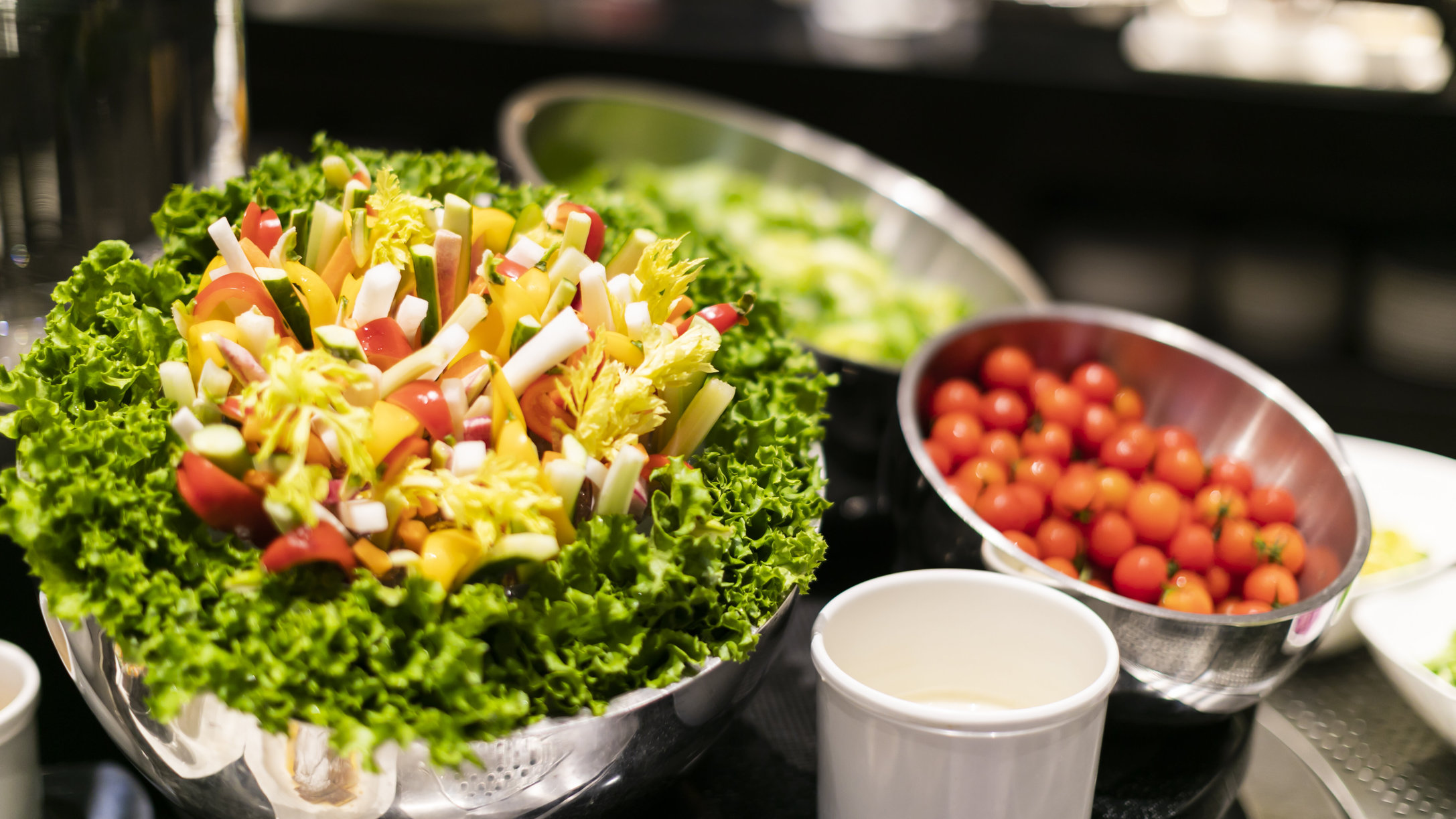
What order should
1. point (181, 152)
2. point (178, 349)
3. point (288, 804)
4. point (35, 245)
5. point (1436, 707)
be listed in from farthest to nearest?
point (181, 152) < point (35, 245) < point (1436, 707) < point (178, 349) < point (288, 804)

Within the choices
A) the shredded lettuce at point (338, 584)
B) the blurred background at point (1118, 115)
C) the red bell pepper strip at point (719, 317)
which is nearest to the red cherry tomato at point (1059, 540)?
A: the shredded lettuce at point (338, 584)

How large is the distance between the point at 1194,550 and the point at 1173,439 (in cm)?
19

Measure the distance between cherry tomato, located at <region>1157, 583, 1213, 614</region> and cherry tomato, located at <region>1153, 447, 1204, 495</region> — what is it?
7.0 inches

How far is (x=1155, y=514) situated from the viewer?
3.99ft

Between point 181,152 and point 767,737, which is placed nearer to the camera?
point 767,737

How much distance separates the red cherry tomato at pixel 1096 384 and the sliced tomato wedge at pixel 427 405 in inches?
35.0

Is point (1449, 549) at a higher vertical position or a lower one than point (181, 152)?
lower

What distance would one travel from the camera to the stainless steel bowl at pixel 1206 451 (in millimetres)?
1010

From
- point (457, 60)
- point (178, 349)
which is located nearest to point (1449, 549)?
point (178, 349)

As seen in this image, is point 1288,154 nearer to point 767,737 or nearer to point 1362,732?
point 1362,732

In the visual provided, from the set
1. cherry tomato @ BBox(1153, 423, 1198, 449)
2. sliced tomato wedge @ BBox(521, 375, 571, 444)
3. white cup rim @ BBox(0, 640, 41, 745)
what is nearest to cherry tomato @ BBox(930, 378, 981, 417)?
cherry tomato @ BBox(1153, 423, 1198, 449)

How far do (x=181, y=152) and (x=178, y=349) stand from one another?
81cm

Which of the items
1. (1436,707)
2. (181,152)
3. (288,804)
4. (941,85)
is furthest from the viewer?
(941,85)

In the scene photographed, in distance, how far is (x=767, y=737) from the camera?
109 centimetres
